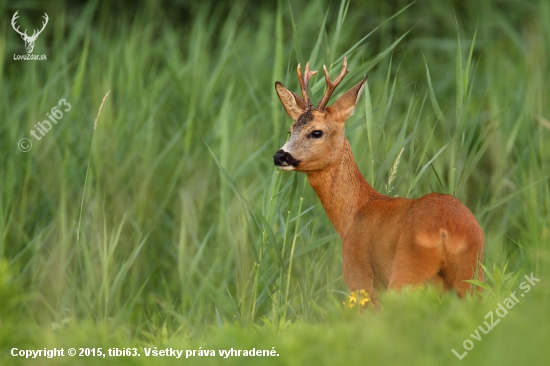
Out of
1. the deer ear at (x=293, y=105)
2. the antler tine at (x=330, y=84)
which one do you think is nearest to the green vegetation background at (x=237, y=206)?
the deer ear at (x=293, y=105)

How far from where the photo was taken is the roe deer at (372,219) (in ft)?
10.9

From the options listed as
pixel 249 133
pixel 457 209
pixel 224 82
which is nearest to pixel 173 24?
pixel 224 82

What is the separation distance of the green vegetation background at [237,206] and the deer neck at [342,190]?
0.37 feet

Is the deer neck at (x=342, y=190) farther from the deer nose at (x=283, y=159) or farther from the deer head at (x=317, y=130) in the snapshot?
the deer nose at (x=283, y=159)

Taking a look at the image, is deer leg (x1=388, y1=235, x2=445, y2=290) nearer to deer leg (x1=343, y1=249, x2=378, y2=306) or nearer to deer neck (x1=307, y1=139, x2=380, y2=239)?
deer leg (x1=343, y1=249, x2=378, y2=306)

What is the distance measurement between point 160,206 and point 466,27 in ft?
18.2

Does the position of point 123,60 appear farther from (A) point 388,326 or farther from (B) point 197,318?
(A) point 388,326

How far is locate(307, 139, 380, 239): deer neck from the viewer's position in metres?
4.09

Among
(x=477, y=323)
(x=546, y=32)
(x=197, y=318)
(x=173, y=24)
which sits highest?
(x=173, y=24)

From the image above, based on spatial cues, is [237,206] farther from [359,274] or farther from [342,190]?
[359,274]

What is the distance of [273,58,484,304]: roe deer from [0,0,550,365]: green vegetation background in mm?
151

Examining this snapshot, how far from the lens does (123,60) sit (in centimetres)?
721

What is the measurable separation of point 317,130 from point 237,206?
1.18m

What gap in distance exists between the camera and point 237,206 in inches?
203
